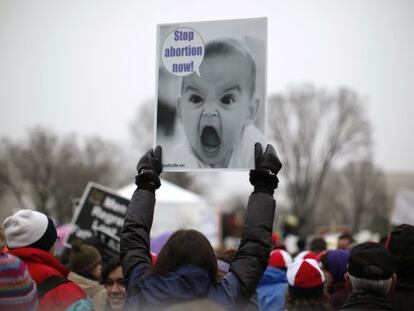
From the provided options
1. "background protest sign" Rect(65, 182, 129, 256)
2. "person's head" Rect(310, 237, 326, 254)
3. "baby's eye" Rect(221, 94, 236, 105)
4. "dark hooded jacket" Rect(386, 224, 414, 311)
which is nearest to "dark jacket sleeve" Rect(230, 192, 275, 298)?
"baby's eye" Rect(221, 94, 236, 105)

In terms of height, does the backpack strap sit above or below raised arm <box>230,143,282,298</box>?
below

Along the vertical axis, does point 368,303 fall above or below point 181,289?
below

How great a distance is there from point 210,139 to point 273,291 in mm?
2323

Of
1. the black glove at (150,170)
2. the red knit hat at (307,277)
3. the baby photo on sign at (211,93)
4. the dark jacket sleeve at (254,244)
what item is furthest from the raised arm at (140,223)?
the red knit hat at (307,277)

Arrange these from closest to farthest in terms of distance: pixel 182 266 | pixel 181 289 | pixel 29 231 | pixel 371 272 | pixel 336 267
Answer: pixel 181 289
pixel 182 266
pixel 371 272
pixel 29 231
pixel 336 267

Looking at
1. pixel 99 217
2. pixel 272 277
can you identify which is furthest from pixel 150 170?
pixel 99 217

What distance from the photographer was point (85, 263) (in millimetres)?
5738

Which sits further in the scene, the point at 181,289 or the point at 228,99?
the point at 228,99

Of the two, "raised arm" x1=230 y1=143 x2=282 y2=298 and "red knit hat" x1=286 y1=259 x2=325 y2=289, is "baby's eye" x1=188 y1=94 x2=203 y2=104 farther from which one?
"red knit hat" x1=286 y1=259 x2=325 y2=289

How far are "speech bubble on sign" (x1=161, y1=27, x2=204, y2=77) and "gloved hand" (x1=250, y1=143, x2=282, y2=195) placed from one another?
2.26ft

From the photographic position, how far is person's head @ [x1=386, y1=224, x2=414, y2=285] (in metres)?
3.66

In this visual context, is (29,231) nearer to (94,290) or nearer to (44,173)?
(94,290)

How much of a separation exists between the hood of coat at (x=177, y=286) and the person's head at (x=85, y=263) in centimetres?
311

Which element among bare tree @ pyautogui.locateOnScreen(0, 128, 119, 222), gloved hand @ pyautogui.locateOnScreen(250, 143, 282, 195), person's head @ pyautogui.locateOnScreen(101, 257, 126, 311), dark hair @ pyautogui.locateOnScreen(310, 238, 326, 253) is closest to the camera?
gloved hand @ pyautogui.locateOnScreen(250, 143, 282, 195)
